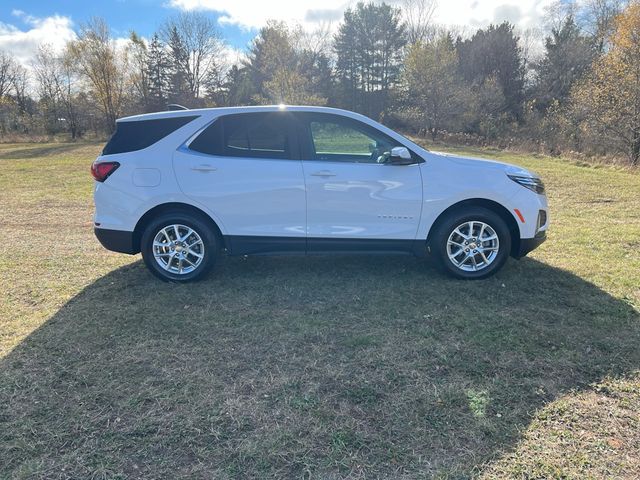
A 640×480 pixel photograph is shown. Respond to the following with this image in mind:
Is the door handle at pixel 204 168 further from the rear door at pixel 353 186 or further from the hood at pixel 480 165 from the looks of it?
the hood at pixel 480 165

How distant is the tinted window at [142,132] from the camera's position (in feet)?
14.5

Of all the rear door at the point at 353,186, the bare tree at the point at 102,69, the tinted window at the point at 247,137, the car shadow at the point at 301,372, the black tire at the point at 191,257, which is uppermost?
the bare tree at the point at 102,69

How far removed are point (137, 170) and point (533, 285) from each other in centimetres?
413

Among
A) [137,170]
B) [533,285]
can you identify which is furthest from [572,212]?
[137,170]

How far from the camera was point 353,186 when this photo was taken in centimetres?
430

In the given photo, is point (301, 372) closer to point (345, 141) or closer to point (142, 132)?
point (345, 141)

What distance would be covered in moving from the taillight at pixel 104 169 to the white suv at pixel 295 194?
0.01 metres

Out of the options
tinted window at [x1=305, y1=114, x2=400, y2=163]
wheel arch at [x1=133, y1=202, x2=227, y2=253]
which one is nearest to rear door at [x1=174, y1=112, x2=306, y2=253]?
wheel arch at [x1=133, y1=202, x2=227, y2=253]

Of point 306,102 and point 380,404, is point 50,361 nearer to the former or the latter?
point 380,404

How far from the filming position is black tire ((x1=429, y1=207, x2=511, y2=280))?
438 centimetres

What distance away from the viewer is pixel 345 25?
4228 cm

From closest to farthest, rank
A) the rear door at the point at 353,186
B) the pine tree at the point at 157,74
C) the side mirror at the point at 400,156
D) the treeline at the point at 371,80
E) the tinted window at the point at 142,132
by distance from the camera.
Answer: the side mirror at the point at 400,156 → the rear door at the point at 353,186 → the tinted window at the point at 142,132 → the treeline at the point at 371,80 → the pine tree at the point at 157,74

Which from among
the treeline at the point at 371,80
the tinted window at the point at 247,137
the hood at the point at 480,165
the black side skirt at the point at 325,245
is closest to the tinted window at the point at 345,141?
the tinted window at the point at 247,137

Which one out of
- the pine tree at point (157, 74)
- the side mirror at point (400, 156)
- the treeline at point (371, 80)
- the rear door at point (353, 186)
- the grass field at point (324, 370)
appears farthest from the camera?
the pine tree at point (157, 74)
